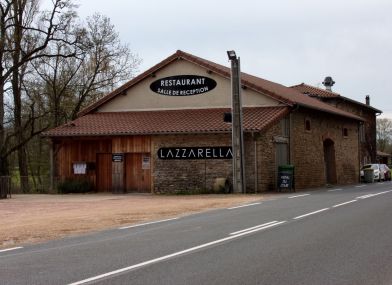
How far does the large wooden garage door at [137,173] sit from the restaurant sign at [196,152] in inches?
47.2

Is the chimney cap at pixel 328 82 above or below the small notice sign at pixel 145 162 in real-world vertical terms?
above

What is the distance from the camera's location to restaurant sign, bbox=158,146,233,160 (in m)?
28.1

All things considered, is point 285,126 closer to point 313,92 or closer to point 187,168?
point 187,168

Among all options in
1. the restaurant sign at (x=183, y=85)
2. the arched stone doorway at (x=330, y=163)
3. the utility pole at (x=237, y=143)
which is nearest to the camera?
the utility pole at (x=237, y=143)

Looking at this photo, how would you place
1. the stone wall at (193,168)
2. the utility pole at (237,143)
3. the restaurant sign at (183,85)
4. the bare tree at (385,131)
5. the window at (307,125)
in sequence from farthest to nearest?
the bare tree at (385,131), the window at (307,125), the restaurant sign at (183,85), the stone wall at (193,168), the utility pole at (237,143)

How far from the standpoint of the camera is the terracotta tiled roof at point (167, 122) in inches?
1121

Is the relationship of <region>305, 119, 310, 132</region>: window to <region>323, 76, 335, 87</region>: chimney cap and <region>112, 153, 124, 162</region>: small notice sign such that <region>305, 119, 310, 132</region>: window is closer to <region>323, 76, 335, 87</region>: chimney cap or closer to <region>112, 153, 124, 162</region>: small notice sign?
<region>112, 153, 124, 162</region>: small notice sign

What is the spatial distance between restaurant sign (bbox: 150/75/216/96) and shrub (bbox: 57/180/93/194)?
656 centimetres

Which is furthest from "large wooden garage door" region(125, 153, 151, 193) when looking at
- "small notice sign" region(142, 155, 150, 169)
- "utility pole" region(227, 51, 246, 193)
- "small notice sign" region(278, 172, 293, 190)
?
"small notice sign" region(278, 172, 293, 190)

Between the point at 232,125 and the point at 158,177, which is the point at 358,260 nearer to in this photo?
the point at 232,125

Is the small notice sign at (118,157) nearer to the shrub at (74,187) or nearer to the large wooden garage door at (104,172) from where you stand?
the large wooden garage door at (104,172)

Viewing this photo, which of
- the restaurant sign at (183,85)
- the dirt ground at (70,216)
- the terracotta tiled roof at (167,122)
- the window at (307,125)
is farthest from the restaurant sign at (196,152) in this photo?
the window at (307,125)

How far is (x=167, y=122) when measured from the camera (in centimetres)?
3039

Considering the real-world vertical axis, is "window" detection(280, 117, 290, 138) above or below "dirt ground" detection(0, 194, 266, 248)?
above
